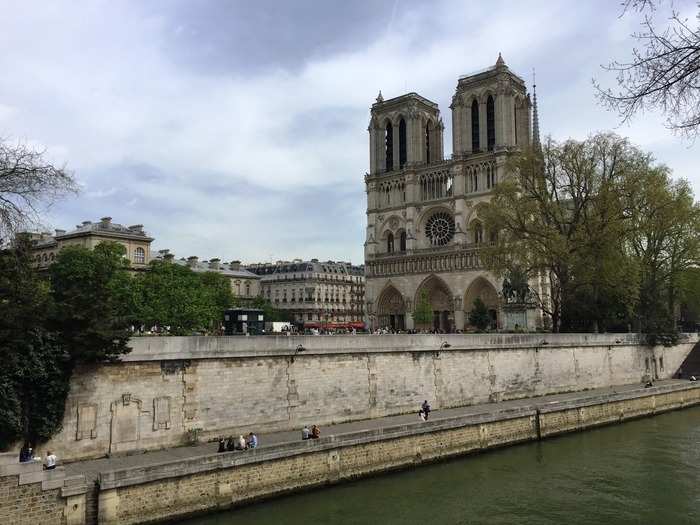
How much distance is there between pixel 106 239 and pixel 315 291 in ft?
111

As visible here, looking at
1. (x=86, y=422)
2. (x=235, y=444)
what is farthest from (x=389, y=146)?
(x=86, y=422)

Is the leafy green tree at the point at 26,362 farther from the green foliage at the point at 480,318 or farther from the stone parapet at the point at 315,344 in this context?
the green foliage at the point at 480,318

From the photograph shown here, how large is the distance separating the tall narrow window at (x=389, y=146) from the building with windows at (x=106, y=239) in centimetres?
2776

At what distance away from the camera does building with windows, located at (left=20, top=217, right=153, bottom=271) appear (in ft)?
203

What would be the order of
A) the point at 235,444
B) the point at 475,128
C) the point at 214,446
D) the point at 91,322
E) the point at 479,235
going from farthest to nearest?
the point at 475,128 < the point at 479,235 < the point at 214,446 < the point at 235,444 < the point at 91,322

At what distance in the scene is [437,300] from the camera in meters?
66.6

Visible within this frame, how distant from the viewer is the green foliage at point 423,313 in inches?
2448

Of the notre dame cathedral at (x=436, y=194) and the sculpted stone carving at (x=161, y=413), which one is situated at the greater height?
the notre dame cathedral at (x=436, y=194)

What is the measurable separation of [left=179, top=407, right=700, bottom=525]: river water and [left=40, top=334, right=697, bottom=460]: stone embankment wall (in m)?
4.00

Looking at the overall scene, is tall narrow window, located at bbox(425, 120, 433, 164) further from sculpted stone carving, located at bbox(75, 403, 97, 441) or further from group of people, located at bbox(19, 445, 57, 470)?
group of people, located at bbox(19, 445, 57, 470)

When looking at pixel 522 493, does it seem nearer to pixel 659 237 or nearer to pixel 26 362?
pixel 26 362

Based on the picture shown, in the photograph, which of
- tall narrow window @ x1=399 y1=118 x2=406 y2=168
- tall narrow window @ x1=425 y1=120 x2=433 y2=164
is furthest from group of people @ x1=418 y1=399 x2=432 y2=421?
tall narrow window @ x1=425 y1=120 x2=433 y2=164

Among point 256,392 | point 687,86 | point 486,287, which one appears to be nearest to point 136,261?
point 486,287

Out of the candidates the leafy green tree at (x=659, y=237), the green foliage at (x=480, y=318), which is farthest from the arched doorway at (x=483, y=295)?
the leafy green tree at (x=659, y=237)
